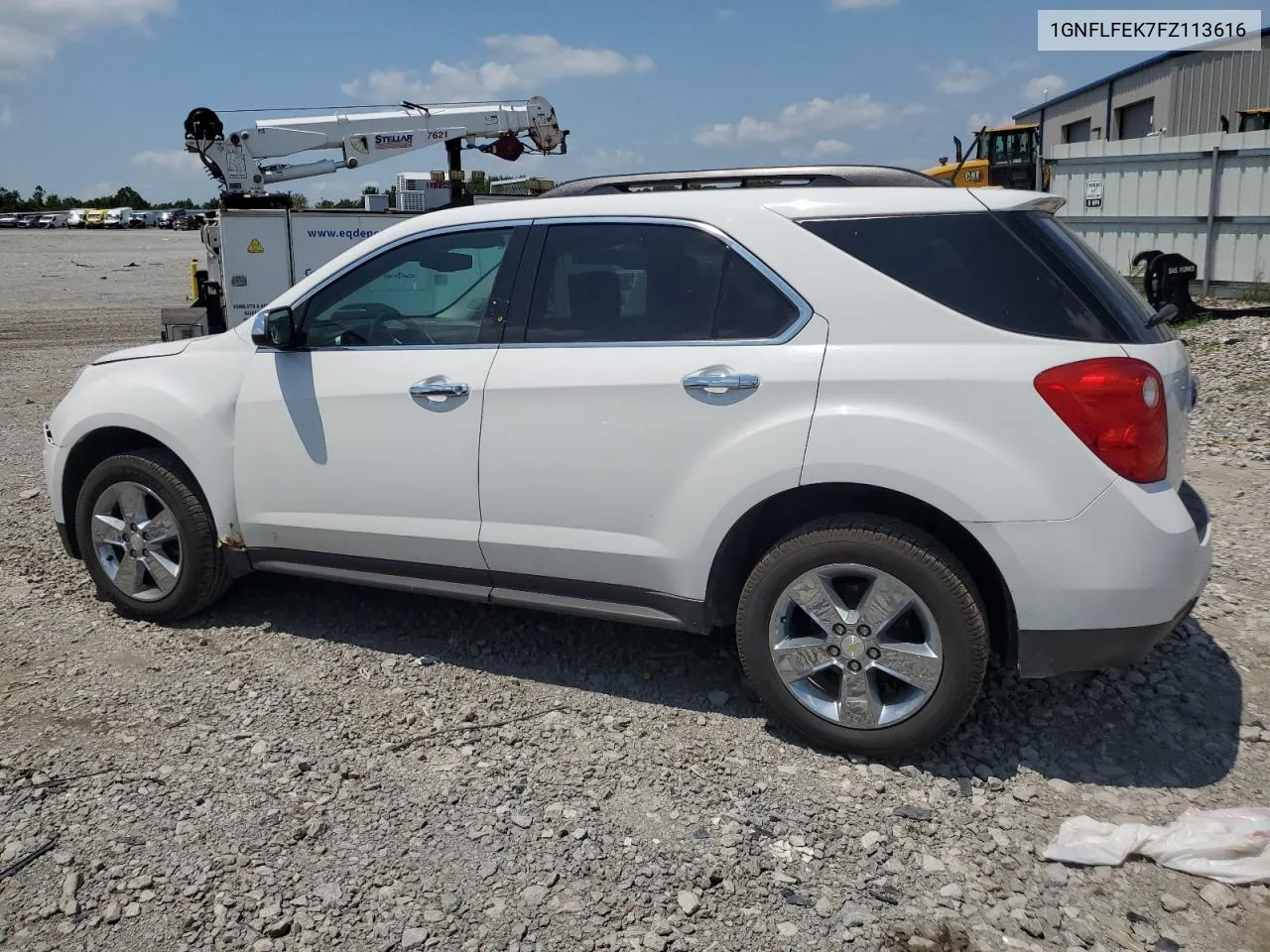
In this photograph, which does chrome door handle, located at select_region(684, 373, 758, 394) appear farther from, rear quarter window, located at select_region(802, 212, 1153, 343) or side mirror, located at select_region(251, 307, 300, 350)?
side mirror, located at select_region(251, 307, 300, 350)

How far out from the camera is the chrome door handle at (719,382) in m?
3.60

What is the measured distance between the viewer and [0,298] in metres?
24.7

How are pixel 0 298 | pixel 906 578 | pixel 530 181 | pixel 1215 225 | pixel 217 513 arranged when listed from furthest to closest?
pixel 0 298 → pixel 530 181 → pixel 1215 225 → pixel 217 513 → pixel 906 578

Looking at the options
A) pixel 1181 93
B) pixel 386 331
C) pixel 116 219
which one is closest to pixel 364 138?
pixel 386 331

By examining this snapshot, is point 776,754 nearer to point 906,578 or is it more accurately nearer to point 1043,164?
point 906,578

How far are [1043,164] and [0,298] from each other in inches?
867

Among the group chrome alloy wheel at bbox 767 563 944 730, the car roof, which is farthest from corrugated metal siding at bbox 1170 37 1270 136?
chrome alloy wheel at bbox 767 563 944 730

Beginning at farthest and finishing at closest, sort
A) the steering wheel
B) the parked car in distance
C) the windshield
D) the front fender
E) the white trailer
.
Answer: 1. the parked car in distance
2. the windshield
3. the white trailer
4. the front fender
5. the steering wheel

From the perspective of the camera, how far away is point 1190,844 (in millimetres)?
3109

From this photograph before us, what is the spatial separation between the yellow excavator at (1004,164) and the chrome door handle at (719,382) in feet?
48.2

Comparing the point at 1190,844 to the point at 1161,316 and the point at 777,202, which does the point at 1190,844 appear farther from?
the point at 777,202

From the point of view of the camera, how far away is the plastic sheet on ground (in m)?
3.05

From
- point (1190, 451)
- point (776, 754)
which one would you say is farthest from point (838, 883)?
point (1190, 451)

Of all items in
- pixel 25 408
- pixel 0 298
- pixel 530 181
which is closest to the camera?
pixel 25 408
